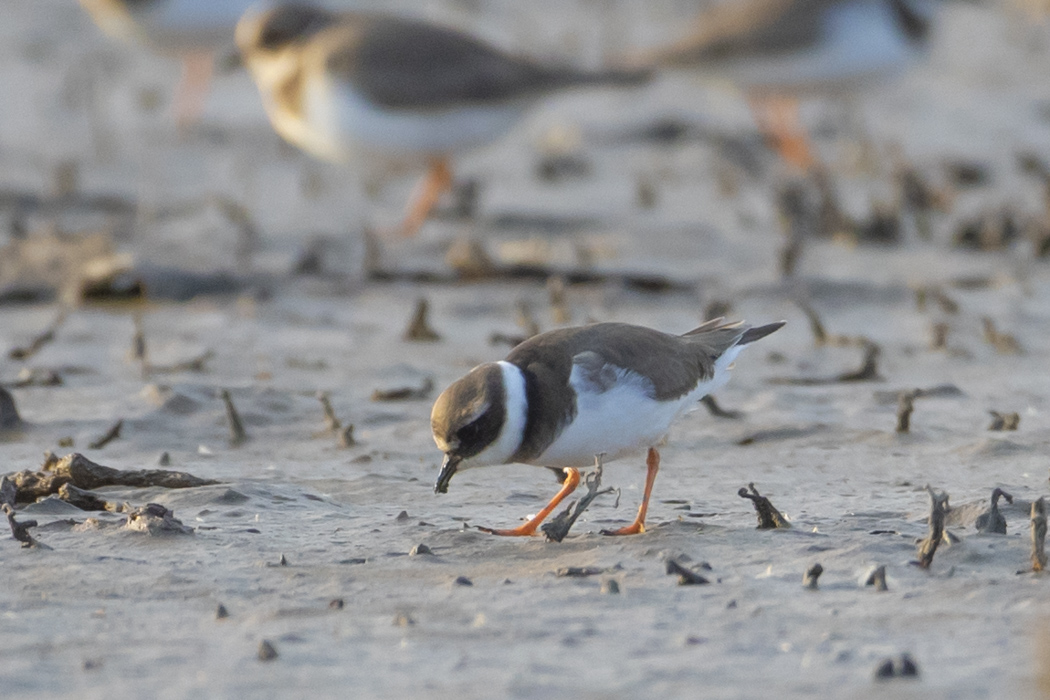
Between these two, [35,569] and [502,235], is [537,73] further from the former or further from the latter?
[35,569]

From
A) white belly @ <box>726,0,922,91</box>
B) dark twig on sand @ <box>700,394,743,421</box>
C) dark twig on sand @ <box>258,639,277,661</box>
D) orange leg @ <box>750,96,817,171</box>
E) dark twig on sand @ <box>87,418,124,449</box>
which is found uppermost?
white belly @ <box>726,0,922,91</box>

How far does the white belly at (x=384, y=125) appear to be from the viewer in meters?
7.66

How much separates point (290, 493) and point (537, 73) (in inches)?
181

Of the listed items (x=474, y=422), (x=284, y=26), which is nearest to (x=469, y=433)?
(x=474, y=422)

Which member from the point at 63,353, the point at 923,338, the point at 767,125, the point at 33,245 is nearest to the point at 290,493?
the point at 63,353

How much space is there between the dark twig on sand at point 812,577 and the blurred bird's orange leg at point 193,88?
7945mm

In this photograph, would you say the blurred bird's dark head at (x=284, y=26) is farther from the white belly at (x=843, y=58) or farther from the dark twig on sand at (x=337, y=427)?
the dark twig on sand at (x=337, y=427)

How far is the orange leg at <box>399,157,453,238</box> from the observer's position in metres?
7.79

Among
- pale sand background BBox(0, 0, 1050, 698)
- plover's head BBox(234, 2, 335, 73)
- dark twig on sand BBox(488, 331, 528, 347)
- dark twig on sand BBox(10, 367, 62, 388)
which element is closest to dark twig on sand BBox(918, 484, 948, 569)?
pale sand background BBox(0, 0, 1050, 698)

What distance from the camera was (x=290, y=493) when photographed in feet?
12.4

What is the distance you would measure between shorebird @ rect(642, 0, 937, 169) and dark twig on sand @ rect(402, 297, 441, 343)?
14.3 feet

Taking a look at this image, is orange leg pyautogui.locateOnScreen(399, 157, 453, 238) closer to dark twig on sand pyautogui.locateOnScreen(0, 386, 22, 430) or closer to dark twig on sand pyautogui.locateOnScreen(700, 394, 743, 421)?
dark twig on sand pyautogui.locateOnScreen(700, 394, 743, 421)

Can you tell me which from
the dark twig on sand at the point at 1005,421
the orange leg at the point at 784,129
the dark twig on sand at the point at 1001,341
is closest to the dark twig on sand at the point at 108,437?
the dark twig on sand at the point at 1005,421

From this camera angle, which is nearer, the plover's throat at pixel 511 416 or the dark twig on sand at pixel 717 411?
the plover's throat at pixel 511 416
